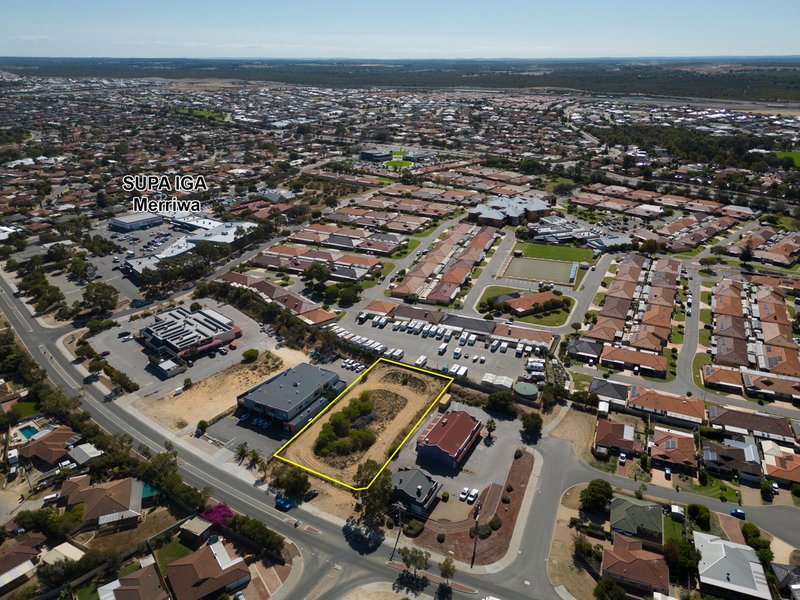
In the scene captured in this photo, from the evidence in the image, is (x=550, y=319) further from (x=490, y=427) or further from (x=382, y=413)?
(x=382, y=413)

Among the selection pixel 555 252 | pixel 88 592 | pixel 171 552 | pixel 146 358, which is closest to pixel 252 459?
pixel 171 552

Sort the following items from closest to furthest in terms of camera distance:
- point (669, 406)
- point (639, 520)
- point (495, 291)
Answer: point (639, 520), point (669, 406), point (495, 291)

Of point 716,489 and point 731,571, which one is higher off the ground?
point 731,571

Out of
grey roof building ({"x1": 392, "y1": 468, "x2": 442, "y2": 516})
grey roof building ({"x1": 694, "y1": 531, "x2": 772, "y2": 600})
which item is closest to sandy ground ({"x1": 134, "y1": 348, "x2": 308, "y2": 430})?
grey roof building ({"x1": 392, "y1": 468, "x2": 442, "y2": 516})

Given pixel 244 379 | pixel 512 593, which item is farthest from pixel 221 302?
pixel 512 593

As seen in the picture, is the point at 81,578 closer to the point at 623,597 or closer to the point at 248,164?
the point at 623,597

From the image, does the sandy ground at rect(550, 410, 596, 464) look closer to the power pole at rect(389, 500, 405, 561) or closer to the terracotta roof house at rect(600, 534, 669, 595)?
the terracotta roof house at rect(600, 534, 669, 595)
